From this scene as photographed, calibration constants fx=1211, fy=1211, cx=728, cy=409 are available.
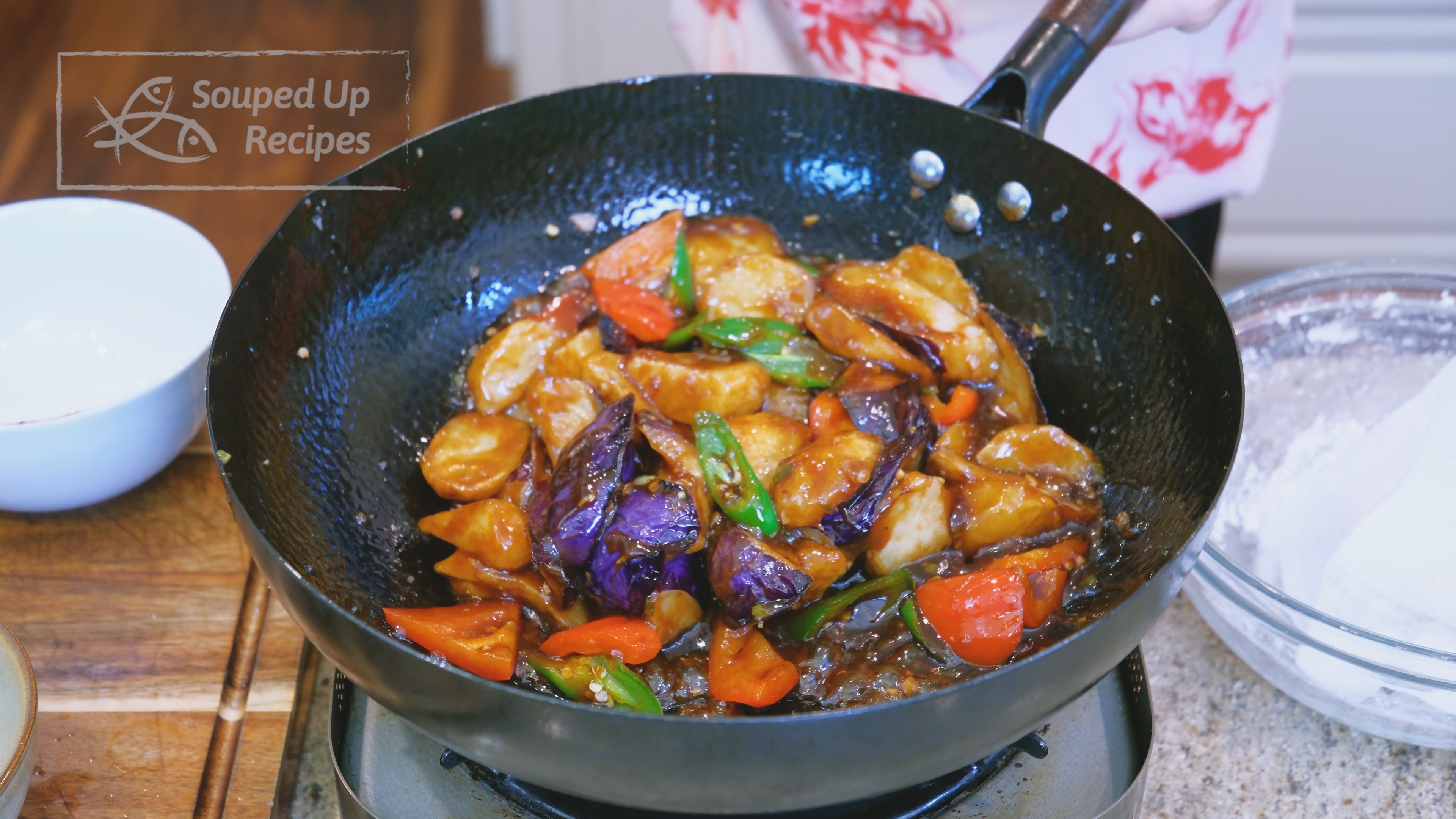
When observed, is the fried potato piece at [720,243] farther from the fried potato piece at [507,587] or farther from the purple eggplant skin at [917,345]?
the fried potato piece at [507,587]

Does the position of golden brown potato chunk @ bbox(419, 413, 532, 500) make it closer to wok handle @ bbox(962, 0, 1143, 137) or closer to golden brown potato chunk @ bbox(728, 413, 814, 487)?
golden brown potato chunk @ bbox(728, 413, 814, 487)

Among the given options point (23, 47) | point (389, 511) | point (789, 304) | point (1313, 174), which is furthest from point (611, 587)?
point (23, 47)

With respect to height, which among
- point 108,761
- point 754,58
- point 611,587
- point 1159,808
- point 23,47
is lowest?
point 23,47

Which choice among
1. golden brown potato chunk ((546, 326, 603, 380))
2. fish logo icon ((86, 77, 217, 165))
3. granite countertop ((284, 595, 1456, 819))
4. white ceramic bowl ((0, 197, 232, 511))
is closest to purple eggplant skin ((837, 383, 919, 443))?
golden brown potato chunk ((546, 326, 603, 380))

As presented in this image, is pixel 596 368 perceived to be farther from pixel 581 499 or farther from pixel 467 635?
pixel 467 635

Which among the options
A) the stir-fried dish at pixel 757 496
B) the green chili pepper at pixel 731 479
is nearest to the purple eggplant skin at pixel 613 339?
the stir-fried dish at pixel 757 496

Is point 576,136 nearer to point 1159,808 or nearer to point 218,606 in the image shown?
point 218,606
